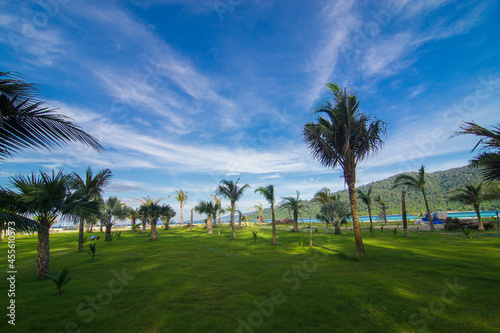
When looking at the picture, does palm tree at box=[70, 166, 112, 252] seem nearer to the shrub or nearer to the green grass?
the green grass

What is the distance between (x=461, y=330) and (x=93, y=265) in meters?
16.1

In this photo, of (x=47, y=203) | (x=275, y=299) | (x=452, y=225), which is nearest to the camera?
(x=275, y=299)

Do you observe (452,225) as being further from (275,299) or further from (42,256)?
(42,256)

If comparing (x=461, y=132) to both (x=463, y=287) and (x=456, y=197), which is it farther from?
(x=456, y=197)

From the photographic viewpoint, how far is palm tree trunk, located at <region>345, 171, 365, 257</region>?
11891 mm

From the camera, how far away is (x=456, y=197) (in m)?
30.5

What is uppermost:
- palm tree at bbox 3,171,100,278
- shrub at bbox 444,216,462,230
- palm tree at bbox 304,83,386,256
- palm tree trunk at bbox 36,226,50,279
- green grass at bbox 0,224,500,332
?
palm tree at bbox 304,83,386,256

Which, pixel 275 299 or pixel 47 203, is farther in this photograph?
pixel 47 203

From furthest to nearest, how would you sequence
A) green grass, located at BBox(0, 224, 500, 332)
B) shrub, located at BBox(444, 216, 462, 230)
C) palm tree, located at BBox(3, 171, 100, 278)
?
1. shrub, located at BBox(444, 216, 462, 230)
2. palm tree, located at BBox(3, 171, 100, 278)
3. green grass, located at BBox(0, 224, 500, 332)

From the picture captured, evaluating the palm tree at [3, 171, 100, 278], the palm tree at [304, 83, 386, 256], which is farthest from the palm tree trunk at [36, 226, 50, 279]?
the palm tree at [304, 83, 386, 256]

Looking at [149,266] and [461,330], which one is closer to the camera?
[461,330]

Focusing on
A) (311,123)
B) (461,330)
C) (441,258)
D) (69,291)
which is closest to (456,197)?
(441,258)

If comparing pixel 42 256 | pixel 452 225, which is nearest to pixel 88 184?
pixel 42 256

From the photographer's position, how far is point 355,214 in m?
12.1
